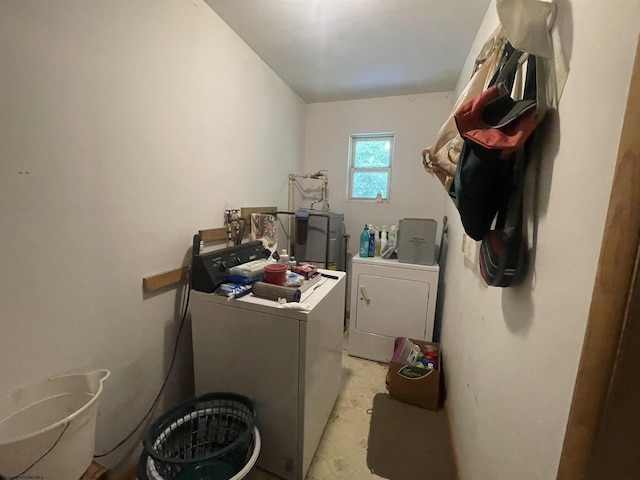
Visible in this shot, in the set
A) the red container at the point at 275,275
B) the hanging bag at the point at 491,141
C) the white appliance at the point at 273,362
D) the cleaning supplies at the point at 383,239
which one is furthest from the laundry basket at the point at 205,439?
the cleaning supplies at the point at 383,239

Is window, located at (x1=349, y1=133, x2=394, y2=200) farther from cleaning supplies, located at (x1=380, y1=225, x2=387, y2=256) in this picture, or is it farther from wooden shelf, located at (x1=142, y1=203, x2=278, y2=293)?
wooden shelf, located at (x1=142, y1=203, x2=278, y2=293)

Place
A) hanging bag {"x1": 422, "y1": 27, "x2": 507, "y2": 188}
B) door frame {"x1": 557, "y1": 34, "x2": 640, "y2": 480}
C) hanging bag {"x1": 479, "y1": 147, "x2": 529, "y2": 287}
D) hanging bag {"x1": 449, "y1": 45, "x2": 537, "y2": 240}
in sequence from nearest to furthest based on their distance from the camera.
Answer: door frame {"x1": 557, "y1": 34, "x2": 640, "y2": 480}
hanging bag {"x1": 449, "y1": 45, "x2": 537, "y2": 240}
hanging bag {"x1": 479, "y1": 147, "x2": 529, "y2": 287}
hanging bag {"x1": 422, "y1": 27, "x2": 507, "y2": 188}

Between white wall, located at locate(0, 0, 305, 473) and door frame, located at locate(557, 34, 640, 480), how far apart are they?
Result: 1518mm

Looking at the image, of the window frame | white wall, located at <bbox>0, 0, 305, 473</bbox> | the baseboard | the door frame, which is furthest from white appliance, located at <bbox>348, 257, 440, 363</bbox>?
the door frame

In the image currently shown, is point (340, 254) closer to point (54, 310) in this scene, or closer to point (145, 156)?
point (145, 156)

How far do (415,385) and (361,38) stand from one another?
2.39m

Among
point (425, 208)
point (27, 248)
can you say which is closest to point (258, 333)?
point (27, 248)

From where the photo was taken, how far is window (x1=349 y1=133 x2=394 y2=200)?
2.90 meters

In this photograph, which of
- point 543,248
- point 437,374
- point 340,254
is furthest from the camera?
point 340,254

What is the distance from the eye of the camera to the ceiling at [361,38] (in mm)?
1523

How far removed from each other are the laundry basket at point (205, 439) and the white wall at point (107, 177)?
0.28 meters

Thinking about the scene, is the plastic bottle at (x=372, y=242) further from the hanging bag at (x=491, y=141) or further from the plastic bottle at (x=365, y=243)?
the hanging bag at (x=491, y=141)

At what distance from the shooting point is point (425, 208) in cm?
277

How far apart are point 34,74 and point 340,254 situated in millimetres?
2416
